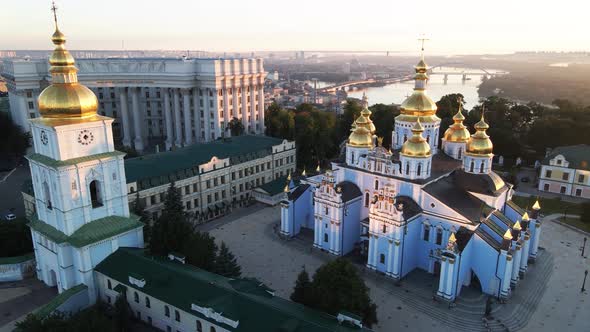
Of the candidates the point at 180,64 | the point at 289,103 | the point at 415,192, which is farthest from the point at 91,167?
the point at 289,103

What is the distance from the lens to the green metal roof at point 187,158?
34.2 m

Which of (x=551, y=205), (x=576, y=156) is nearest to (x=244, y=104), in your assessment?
(x=551, y=205)

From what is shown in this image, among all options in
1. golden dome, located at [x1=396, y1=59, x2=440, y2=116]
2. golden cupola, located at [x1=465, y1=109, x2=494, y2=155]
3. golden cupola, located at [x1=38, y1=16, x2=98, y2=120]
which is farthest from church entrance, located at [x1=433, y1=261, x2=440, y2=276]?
golden cupola, located at [x1=38, y1=16, x2=98, y2=120]

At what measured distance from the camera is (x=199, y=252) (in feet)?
76.4

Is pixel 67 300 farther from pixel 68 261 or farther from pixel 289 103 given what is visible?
pixel 289 103

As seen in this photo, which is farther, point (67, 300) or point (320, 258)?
point (320, 258)

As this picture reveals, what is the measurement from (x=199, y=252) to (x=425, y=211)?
14.6 m

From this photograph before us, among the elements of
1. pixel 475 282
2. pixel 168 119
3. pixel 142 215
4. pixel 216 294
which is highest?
pixel 168 119

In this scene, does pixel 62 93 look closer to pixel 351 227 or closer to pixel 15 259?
pixel 15 259

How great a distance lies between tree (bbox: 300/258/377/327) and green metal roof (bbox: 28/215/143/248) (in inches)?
414

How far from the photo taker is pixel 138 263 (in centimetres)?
2183

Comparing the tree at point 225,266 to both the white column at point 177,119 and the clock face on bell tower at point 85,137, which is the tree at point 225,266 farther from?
the white column at point 177,119

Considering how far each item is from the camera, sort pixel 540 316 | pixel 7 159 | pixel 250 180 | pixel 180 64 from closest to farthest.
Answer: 1. pixel 540 316
2. pixel 250 180
3. pixel 7 159
4. pixel 180 64

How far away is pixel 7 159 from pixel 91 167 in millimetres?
42391
